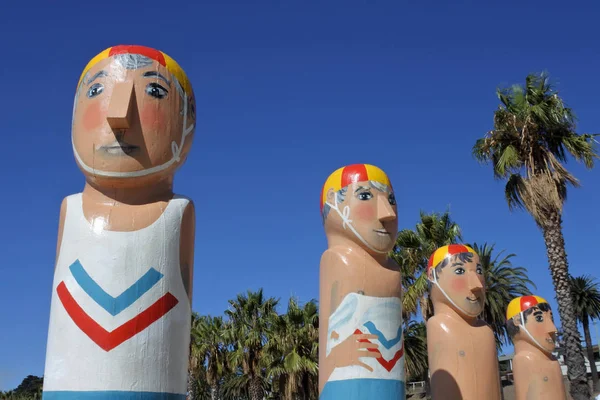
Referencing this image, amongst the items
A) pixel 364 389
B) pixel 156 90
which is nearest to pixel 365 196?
pixel 364 389

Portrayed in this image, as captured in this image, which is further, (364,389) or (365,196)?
(365,196)

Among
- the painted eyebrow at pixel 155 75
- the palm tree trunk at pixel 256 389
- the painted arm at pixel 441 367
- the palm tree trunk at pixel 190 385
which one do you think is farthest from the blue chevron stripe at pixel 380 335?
the palm tree trunk at pixel 190 385

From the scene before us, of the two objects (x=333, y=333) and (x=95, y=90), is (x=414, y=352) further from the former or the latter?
(x=95, y=90)

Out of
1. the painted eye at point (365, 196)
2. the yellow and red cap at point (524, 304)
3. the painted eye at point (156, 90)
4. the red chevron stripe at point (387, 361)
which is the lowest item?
the red chevron stripe at point (387, 361)

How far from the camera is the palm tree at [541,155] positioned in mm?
14594

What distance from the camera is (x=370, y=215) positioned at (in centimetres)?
777

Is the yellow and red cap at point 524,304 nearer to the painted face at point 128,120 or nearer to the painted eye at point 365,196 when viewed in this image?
the painted eye at point 365,196

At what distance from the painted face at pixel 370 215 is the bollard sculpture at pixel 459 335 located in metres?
2.42

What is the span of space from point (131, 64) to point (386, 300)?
3.79 meters

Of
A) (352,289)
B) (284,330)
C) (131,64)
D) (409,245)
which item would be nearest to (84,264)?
(131,64)

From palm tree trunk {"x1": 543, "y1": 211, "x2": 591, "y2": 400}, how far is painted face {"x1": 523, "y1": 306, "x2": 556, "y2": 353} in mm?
2976

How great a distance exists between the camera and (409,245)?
18609 mm

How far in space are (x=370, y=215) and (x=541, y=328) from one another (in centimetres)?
531

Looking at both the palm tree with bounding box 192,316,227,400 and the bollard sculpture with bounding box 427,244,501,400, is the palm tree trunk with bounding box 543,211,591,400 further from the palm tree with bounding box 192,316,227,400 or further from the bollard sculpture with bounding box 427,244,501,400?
the palm tree with bounding box 192,316,227,400
